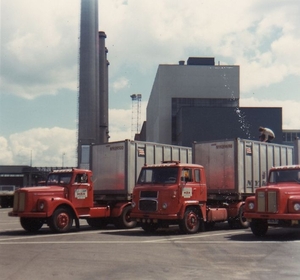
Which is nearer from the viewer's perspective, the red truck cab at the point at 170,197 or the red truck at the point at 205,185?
the red truck cab at the point at 170,197

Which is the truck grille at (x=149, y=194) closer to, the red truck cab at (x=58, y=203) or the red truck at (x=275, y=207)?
the red truck cab at (x=58, y=203)

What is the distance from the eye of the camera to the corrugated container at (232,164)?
19797 mm

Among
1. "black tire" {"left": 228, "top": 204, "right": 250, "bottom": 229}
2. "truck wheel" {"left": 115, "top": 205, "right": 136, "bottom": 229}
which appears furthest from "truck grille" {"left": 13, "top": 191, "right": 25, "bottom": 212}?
"black tire" {"left": 228, "top": 204, "right": 250, "bottom": 229}

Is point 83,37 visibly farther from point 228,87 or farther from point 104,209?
point 104,209

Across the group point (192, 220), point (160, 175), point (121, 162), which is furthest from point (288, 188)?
point (121, 162)

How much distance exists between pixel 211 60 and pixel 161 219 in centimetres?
5358

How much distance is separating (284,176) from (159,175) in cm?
→ 420

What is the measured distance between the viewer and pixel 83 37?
52438 mm

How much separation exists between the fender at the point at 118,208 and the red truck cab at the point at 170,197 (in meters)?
1.86

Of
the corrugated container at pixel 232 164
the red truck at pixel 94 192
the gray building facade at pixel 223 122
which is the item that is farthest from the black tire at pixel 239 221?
the gray building facade at pixel 223 122

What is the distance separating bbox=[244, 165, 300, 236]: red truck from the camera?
15.3 metres

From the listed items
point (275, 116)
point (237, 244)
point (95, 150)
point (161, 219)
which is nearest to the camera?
point (237, 244)

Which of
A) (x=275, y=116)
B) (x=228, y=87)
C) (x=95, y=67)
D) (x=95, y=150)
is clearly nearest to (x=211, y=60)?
(x=228, y=87)

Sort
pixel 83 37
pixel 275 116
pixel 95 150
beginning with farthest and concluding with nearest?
pixel 275 116
pixel 83 37
pixel 95 150
